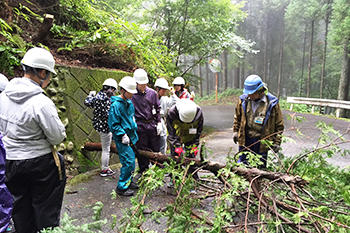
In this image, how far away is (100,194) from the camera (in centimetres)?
365

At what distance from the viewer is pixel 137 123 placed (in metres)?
4.07

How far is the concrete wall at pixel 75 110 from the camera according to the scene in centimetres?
449

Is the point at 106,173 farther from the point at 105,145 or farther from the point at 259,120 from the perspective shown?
the point at 259,120

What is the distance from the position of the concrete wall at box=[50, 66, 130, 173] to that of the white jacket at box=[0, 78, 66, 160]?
2.37 metres

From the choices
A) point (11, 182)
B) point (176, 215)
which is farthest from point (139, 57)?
point (176, 215)

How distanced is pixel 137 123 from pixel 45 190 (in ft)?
6.92

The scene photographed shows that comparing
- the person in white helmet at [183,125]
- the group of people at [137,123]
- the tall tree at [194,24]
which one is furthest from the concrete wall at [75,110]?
the tall tree at [194,24]

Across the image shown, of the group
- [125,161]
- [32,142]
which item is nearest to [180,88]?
[125,161]

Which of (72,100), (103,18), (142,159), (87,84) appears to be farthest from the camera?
(103,18)

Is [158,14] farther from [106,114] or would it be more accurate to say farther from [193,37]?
[106,114]

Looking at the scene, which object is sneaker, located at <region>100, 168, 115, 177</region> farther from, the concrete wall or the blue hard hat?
the blue hard hat

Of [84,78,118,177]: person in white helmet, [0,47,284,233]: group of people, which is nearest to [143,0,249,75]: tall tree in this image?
[84,78,118,177]: person in white helmet

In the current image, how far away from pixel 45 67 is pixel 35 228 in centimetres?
189

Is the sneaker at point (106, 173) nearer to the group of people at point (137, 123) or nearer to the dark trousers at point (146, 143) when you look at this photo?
the group of people at point (137, 123)
